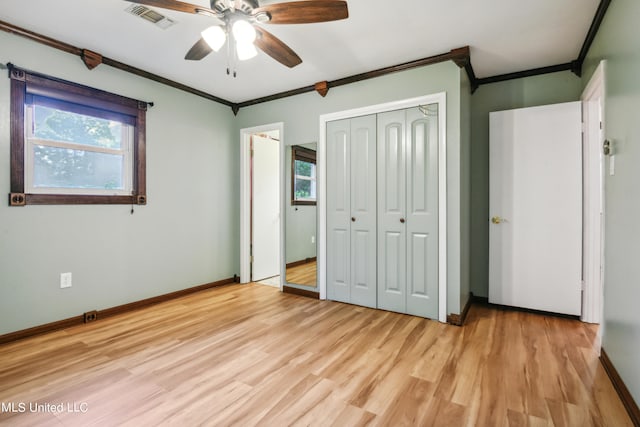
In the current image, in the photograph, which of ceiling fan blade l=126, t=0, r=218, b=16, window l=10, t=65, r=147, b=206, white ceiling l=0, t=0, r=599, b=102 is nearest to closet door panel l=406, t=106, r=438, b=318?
white ceiling l=0, t=0, r=599, b=102

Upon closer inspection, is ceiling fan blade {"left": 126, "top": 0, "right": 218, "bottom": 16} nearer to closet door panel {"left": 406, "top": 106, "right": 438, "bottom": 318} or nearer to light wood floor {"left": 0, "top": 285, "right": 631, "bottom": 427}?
closet door panel {"left": 406, "top": 106, "right": 438, "bottom": 318}

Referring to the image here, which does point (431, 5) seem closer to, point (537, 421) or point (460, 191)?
point (460, 191)

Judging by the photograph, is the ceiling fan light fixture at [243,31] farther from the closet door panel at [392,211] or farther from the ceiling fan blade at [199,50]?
the closet door panel at [392,211]

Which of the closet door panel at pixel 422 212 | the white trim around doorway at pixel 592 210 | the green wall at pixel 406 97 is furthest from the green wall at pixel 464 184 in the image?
the white trim around doorway at pixel 592 210

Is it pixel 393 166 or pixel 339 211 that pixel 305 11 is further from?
pixel 339 211

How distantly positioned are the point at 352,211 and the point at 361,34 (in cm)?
169

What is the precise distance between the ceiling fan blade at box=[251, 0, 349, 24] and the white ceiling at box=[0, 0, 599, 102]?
529 millimetres

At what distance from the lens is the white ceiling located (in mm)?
2191

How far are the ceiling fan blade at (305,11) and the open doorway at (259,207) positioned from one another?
7.29 feet

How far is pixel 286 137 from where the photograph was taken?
3.87 meters

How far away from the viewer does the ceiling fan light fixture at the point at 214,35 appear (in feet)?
6.29

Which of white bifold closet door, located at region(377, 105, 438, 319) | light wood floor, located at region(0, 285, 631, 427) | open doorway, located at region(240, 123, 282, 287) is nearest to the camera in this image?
light wood floor, located at region(0, 285, 631, 427)

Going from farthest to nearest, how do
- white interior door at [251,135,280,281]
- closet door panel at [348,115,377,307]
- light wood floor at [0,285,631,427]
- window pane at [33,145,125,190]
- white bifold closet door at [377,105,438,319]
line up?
white interior door at [251,135,280,281] < closet door panel at [348,115,377,307] < white bifold closet door at [377,105,438,319] < window pane at [33,145,125,190] < light wood floor at [0,285,631,427]

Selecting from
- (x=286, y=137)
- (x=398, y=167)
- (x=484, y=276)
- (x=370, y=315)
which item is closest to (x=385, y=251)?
(x=370, y=315)
